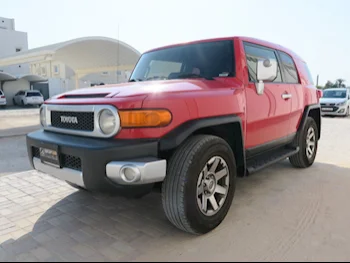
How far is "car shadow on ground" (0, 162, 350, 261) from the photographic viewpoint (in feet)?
7.93

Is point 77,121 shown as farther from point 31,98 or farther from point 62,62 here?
point 62,62

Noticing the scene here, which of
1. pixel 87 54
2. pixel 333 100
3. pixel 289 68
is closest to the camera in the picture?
pixel 289 68

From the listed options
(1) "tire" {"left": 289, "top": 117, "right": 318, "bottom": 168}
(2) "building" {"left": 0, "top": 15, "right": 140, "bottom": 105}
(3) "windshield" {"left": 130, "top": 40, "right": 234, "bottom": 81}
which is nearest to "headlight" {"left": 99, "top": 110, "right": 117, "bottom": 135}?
(3) "windshield" {"left": 130, "top": 40, "right": 234, "bottom": 81}

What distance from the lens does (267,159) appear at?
369cm

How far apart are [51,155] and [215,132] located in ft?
5.40

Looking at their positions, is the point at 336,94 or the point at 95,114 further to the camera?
the point at 336,94

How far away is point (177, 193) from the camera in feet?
7.86

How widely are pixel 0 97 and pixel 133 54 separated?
11918mm

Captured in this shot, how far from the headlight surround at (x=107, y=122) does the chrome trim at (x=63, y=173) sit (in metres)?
0.41

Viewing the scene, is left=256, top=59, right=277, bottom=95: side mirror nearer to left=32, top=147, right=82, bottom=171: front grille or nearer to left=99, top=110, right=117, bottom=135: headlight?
left=99, top=110, right=117, bottom=135: headlight

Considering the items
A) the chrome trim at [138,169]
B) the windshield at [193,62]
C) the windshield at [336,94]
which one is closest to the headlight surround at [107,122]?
the chrome trim at [138,169]

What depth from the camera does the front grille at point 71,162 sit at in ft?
7.97

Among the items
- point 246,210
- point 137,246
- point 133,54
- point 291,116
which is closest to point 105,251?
point 137,246

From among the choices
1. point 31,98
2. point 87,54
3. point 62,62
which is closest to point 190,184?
point 31,98
